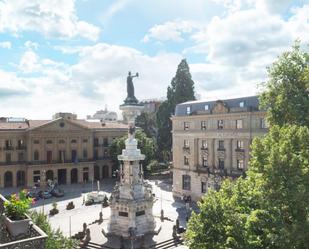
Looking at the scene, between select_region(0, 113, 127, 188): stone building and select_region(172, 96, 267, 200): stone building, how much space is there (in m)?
22.4

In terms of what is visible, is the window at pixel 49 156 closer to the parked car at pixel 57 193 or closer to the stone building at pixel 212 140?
the parked car at pixel 57 193

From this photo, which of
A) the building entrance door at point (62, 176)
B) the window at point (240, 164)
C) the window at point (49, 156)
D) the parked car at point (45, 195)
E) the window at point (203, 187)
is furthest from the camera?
the building entrance door at point (62, 176)

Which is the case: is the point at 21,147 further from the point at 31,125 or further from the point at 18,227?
the point at 18,227

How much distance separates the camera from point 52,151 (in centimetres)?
6400

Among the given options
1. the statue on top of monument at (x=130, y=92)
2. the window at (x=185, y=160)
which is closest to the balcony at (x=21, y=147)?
the window at (x=185, y=160)

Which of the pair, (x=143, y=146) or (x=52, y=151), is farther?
(x=52, y=151)

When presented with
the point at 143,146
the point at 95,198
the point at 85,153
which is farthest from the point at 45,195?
the point at 143,146

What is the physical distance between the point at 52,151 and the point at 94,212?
81.8 feet

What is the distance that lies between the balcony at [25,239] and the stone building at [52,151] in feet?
176

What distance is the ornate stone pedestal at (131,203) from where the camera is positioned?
A: 1206 inches

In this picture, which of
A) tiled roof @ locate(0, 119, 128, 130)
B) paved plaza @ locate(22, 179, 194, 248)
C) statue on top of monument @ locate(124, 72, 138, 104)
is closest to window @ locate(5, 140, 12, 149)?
tiled roof @ locate(0, 119, 128, 130)

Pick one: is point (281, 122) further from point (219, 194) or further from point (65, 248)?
point (65, 248)

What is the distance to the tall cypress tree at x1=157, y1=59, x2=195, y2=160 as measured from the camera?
64238 mm

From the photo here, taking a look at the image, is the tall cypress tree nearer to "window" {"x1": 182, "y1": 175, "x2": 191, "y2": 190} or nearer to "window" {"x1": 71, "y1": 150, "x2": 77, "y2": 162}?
"window" {"x1": 71, "y1": 150, "x2": 77, "y2": 162}
